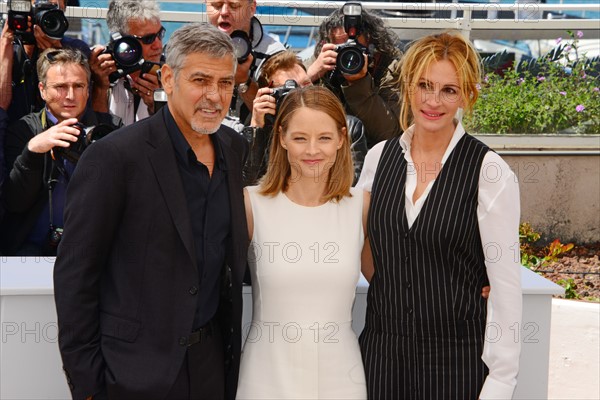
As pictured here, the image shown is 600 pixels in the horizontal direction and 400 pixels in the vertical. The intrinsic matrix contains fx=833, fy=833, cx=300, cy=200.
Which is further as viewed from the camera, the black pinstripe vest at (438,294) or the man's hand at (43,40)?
the man's hand at (43,40)

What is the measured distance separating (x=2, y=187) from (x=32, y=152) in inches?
8.0

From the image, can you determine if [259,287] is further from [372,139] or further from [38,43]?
[38,43]

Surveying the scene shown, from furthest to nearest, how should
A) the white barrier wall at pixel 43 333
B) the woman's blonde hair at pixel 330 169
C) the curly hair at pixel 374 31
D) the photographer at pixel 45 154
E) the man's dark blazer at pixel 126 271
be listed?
the curly hair at pixel 374 31 < the photographer at pixel 45 154 < the white barrier wall at pixel 43 333 < the woman's blonde hair at pixel 330 169 < the man's dark blazer at pixel 126 271

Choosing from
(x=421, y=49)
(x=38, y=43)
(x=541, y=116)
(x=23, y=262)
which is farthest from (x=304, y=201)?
(x=541, y=116)

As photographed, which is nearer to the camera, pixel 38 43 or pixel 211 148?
pixel 211 148

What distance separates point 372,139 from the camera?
11.5 ft

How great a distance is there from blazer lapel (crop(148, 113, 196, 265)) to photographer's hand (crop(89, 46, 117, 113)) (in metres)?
1.43

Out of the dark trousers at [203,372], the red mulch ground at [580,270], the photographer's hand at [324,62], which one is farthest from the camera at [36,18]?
the red mulch ground at [580,270]

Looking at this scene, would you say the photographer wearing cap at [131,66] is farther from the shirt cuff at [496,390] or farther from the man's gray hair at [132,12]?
the shirt cuff at [496,390]

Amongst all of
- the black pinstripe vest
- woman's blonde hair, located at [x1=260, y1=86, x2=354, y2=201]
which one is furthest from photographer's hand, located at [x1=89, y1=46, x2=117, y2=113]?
the black pinstripe vest

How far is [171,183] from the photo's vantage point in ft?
6.84

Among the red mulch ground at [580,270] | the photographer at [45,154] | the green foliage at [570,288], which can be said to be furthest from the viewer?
the red mulch ground at [580,270]

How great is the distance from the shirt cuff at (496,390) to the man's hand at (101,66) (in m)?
2.09

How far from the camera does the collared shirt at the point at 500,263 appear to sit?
2109 mm
